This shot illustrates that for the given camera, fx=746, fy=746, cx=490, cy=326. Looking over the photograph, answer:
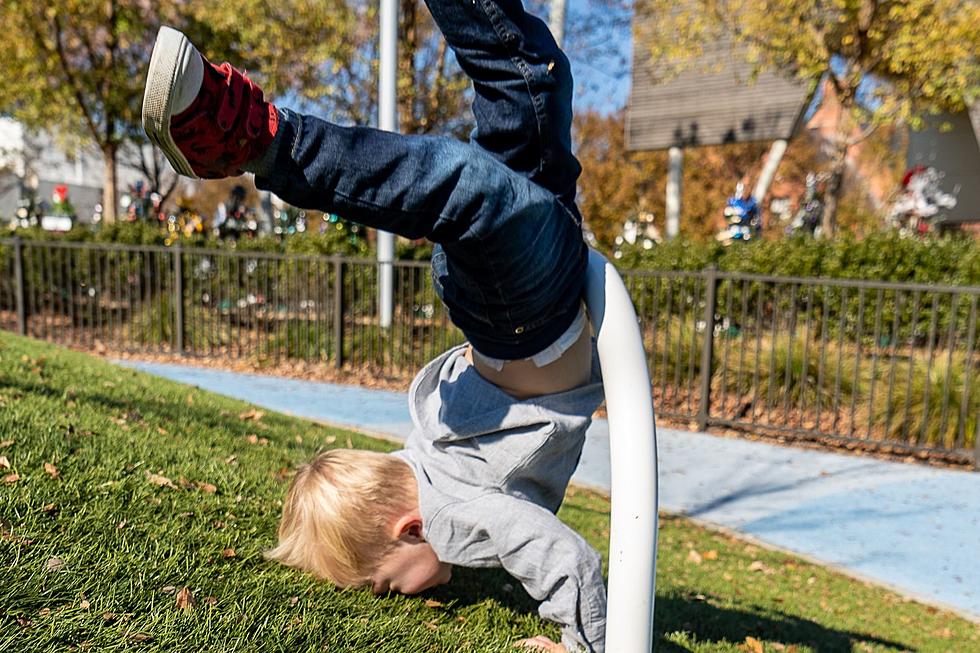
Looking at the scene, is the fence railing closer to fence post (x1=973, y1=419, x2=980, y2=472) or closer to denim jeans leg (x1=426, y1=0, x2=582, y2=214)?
fence post (x1=973, y1=419, x2=980, y2=472)

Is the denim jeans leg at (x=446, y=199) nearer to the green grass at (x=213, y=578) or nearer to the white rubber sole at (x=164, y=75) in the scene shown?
the white rubber sole at (x=164, y=75)

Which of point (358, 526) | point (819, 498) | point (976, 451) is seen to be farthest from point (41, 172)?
point (358, 526)

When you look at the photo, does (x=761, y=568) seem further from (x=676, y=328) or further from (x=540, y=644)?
(x=676, y=328)

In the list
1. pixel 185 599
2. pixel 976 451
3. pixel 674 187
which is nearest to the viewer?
pixel 185 599

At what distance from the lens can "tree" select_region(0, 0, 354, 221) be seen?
40.3ft

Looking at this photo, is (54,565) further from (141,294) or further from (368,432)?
(141,294)

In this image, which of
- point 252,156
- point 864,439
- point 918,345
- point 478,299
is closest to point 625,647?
point 478,299

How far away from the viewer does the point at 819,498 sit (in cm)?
602

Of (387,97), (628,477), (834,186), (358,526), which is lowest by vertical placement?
(358,526)

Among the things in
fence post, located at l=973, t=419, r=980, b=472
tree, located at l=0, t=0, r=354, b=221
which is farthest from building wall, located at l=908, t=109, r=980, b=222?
tree, located at l=0, t=0, r=354, b=221

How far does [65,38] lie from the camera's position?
47.9 feet

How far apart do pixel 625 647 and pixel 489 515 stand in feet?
1.69

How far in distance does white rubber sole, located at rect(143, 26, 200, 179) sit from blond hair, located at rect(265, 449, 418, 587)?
4.19 ft

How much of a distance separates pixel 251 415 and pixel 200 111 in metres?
4.29
